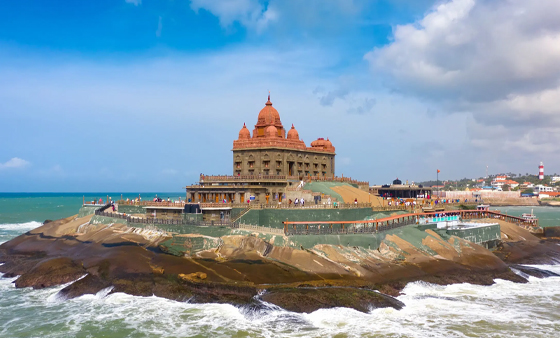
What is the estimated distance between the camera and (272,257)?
1831 inches

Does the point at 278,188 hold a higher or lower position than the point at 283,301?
higher

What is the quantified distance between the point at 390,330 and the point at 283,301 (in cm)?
884

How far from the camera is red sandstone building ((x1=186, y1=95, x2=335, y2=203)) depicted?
65000mm

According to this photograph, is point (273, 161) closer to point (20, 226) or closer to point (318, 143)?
point (318, 143)

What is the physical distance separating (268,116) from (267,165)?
9.17 m

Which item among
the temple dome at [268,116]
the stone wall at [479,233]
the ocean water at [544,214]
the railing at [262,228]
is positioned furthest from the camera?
the ocean water at [544,214]

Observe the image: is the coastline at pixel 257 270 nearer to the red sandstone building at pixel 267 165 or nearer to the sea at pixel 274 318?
the sea at pixel 274 318

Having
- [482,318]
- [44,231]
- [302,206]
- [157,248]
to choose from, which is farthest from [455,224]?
[44,231]

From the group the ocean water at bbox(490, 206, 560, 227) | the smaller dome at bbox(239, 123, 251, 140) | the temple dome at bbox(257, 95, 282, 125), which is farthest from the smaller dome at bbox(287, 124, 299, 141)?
the ocean water at bbox(490, 206, 560, 227)

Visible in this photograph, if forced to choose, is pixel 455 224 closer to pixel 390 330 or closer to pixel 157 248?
pixel 390 330

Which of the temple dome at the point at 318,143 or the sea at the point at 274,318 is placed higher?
the temple dome at the point at 318,143

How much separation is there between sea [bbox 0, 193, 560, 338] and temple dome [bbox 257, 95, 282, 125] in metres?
40.9

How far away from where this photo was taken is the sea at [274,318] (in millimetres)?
33156

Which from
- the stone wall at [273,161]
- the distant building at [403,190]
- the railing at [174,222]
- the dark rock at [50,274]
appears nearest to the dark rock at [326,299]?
the railing at [174,222]
